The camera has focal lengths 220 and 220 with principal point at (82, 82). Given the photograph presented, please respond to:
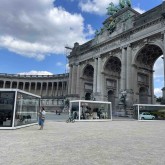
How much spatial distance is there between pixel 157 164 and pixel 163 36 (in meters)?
36.6

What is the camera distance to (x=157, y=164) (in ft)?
21.9

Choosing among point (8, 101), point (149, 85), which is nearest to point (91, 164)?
point (8, 101)

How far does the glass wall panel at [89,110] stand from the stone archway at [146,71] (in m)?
15.7

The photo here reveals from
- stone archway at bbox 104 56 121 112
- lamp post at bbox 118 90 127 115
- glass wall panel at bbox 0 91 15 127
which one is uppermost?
stone archway at bbox 104 56 121 112

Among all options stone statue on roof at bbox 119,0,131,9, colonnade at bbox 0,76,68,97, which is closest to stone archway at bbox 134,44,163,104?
stone statue on roof at bbox 119,0,131,9

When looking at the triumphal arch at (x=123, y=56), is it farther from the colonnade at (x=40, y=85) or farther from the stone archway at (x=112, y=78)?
the colonnade at (x=40, y=85)

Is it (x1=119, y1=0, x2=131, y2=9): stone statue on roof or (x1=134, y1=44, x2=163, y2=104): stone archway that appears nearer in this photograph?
(x1=134, y1=44, x2=163, y2=104): stone archway

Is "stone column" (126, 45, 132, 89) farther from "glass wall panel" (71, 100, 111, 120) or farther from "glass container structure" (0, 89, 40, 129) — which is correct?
"glass container structure" (0, 89, 40, 129)

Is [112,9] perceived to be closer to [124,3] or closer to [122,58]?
[124,3]

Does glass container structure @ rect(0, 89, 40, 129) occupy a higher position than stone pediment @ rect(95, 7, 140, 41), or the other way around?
stone pediment @ rect(95, 7, 140, 41)

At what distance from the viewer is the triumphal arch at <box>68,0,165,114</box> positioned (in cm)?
4319

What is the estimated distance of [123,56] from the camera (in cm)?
4728

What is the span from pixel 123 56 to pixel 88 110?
66.5ft

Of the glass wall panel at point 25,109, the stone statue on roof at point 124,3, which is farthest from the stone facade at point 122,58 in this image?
the glass wall panel at point 25,109
